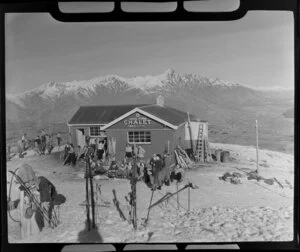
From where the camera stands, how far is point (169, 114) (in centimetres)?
124

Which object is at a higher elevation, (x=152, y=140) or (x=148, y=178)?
(x=152, y=140)

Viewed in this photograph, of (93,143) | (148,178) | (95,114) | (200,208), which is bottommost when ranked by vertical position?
(200,208)

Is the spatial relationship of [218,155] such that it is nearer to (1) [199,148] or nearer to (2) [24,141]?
(1) [199,148]

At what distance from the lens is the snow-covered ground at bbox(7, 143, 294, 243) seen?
4.04 feet

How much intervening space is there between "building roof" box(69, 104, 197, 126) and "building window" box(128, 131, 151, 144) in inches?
2.8

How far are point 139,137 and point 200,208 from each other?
1.06 feet

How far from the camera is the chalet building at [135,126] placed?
1241 millimetres

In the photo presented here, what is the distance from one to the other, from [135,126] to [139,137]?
4cm

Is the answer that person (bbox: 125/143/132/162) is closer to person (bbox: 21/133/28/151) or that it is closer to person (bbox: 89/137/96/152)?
person (bbox: 89/137/96/152)

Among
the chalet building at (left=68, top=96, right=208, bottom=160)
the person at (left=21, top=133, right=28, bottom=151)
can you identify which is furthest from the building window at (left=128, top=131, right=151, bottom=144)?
the person at (left=21, top=133, right=28, bottom=151)

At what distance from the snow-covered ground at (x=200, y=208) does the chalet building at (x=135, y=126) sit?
11 centimetres

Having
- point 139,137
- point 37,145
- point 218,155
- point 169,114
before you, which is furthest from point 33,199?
point 218,155

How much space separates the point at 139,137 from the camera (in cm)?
125

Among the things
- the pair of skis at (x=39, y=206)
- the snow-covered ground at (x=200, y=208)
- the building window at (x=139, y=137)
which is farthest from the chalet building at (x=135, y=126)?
the pair of skis at (x=39, y=206)
